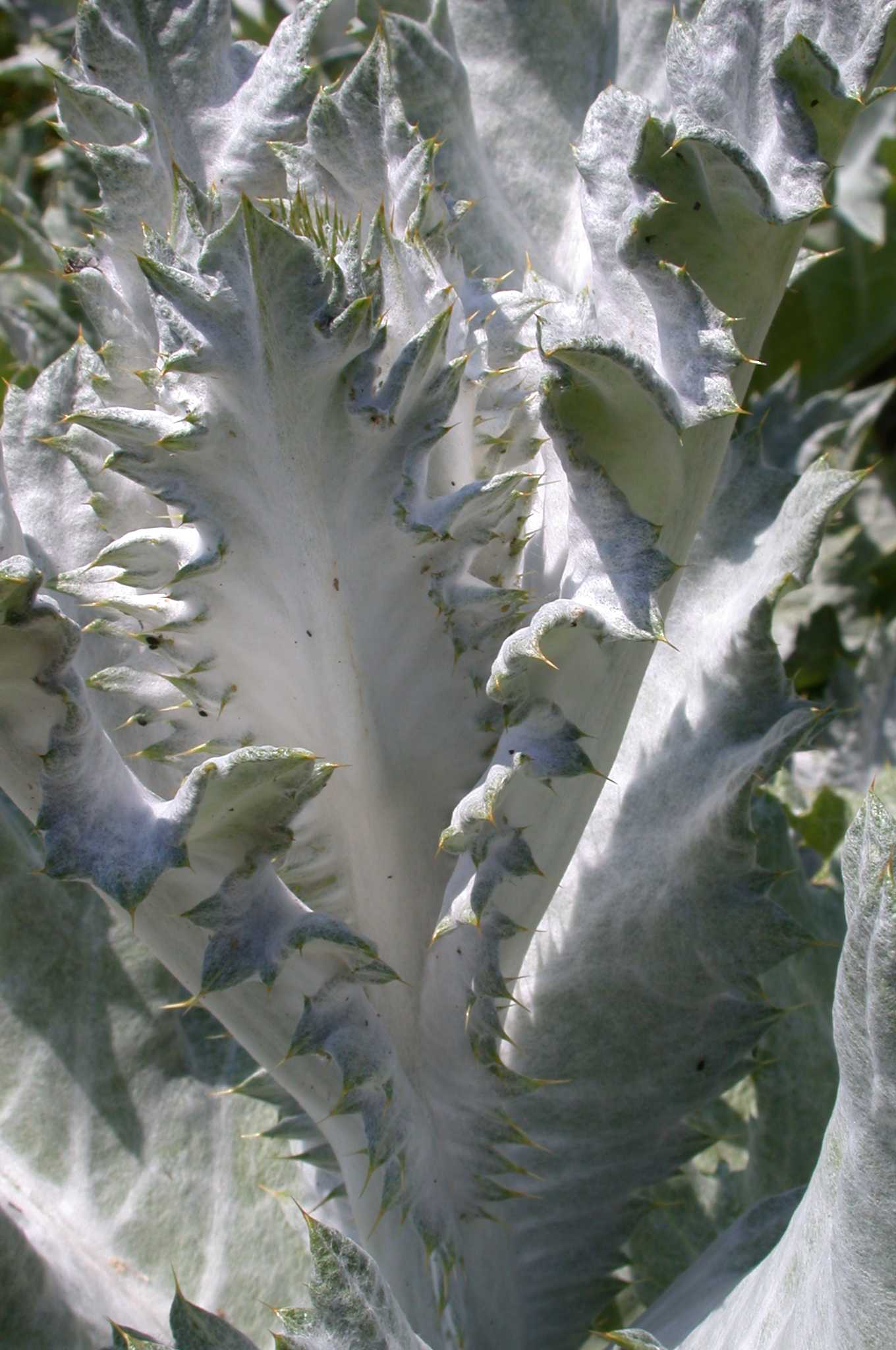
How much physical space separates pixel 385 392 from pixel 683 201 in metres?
0.26

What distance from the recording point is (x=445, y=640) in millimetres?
1124

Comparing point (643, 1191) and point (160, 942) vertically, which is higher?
point (160, 942)

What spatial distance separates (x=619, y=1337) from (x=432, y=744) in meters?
0.49

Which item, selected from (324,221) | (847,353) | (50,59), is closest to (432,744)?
(324,221)

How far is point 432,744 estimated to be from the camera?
3.78 feet

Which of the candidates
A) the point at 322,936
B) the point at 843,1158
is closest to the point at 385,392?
the point at 322,936

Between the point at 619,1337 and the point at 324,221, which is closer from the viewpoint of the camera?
the point at 619,1337

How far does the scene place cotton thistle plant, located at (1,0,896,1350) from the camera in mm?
889

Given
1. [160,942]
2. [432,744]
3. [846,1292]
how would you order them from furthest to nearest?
[432,744] → [160,942] → [846,1292]

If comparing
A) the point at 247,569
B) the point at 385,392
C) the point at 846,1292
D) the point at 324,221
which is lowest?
the point at 846,1292

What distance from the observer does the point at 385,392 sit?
934 millimetres

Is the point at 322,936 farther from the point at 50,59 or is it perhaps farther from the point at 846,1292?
the point at 50,59

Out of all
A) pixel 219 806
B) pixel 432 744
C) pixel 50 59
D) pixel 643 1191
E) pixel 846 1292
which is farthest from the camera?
pixel 50 59

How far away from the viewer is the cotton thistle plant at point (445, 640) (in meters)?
0.89
